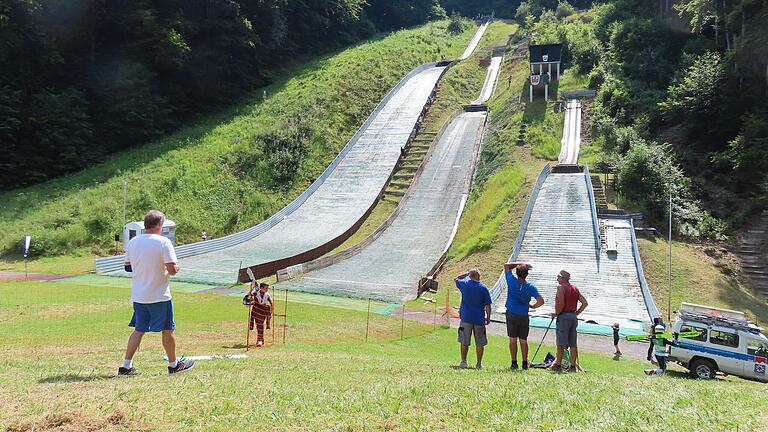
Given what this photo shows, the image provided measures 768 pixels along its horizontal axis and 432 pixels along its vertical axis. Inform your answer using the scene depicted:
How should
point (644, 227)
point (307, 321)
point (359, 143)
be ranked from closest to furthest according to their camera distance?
point (307, 321), point (644, 227), point (359, 143)

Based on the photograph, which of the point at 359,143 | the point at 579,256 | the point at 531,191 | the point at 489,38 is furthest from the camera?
the point at 489,38

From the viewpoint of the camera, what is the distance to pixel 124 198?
31031mm

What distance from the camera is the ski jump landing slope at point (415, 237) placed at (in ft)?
75.4

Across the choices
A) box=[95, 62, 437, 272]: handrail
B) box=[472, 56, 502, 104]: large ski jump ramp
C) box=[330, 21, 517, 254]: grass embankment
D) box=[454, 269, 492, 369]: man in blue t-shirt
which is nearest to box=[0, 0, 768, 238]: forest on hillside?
box=[472, 56, 502, 104]: large ski jump ramp

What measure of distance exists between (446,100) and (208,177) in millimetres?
27858

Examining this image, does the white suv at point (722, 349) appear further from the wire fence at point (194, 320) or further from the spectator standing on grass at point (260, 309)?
the spectator standing on grass at point (260, 309)

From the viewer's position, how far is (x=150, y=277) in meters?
→ 6.08

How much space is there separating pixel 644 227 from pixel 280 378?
23498 mm

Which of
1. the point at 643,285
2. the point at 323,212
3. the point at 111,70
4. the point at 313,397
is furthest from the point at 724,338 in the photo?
the point at 111,70

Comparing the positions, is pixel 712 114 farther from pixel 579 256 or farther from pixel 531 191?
pixel 579 256

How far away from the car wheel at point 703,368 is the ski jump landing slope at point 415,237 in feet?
36.7

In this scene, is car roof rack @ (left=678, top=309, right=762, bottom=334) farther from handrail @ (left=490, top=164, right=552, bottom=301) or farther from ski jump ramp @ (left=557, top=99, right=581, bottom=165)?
ski jump ramp @ (left=557, top=99, right=581, bottom=165)

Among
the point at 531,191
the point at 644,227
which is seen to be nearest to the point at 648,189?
the point at 644,227

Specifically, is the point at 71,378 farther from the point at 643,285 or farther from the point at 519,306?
the point at 643,285
